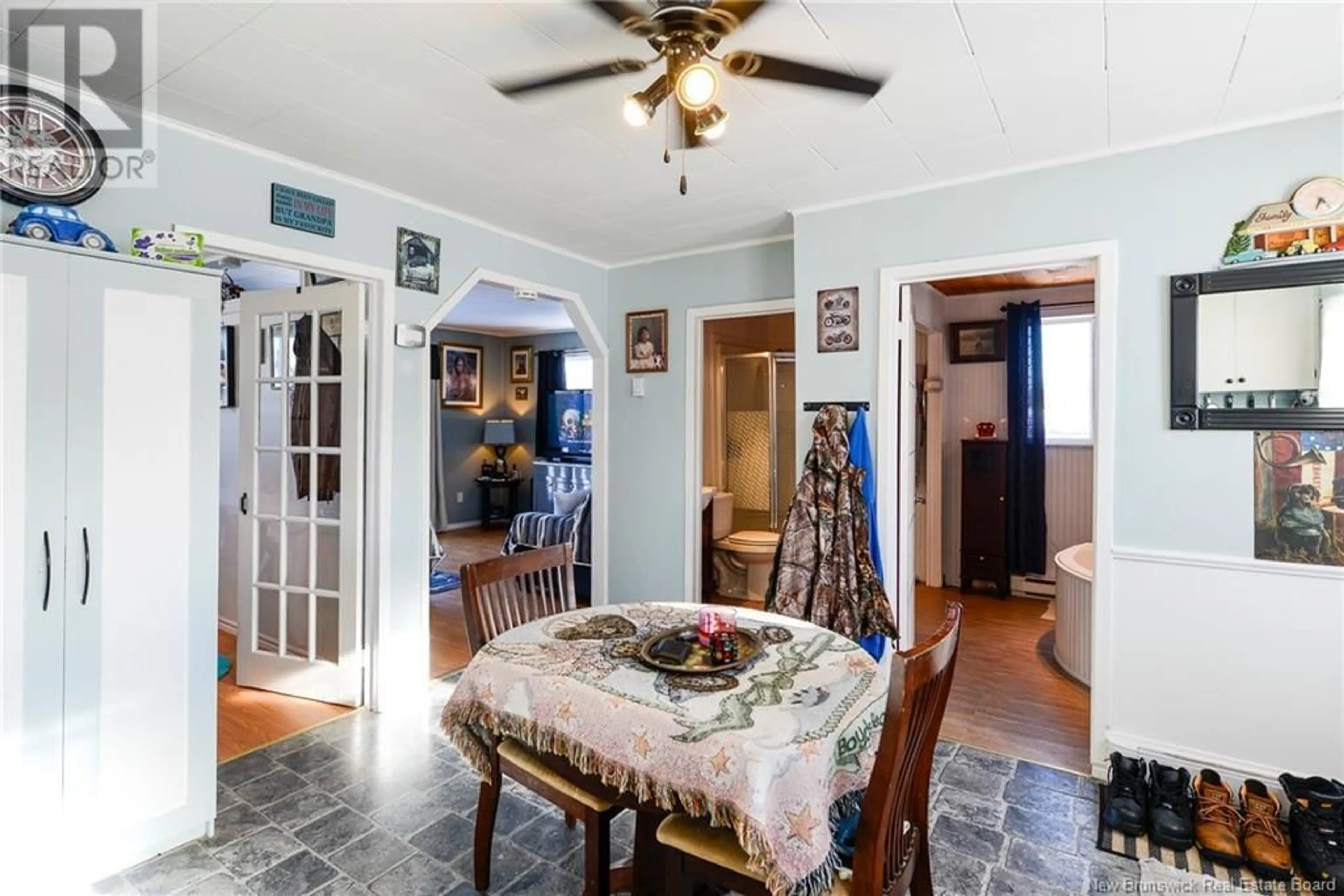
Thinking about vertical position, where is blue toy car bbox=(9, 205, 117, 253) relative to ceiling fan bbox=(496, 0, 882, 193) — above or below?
below

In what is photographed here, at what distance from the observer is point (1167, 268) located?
247 cm

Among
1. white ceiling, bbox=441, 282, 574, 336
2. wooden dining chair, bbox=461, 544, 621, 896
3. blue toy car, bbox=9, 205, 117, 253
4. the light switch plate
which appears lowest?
wooden dining chair, bbox=461, 544, 621, 896

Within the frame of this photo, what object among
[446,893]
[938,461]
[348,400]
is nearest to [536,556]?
[446,893]

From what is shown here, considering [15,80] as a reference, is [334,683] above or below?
below

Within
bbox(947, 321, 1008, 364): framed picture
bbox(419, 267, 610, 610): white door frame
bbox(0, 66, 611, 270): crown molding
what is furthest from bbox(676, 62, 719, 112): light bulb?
bbox(947, 321, 1008, 364): framed picture

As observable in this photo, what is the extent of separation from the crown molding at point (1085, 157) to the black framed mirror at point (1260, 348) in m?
0.50

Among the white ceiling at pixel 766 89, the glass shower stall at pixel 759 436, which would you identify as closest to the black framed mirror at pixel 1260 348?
the white ceiling at pixel 766 89

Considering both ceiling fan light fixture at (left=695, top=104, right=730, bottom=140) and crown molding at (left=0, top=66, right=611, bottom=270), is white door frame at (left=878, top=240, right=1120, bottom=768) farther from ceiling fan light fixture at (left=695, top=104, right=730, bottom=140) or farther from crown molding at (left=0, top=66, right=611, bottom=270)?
crown molding at (left=0, top=66, right=611, bottom=270)

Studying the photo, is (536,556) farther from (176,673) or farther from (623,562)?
(623,562)

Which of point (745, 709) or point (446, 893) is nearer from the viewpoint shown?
point (745, 709)

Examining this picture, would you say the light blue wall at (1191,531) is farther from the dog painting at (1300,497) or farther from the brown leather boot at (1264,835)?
the brown leather boot at (1264,835)

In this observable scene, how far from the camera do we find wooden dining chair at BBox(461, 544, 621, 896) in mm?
1656

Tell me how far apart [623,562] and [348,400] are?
2.04 m

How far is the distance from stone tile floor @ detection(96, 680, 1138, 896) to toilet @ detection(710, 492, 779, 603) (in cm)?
221
